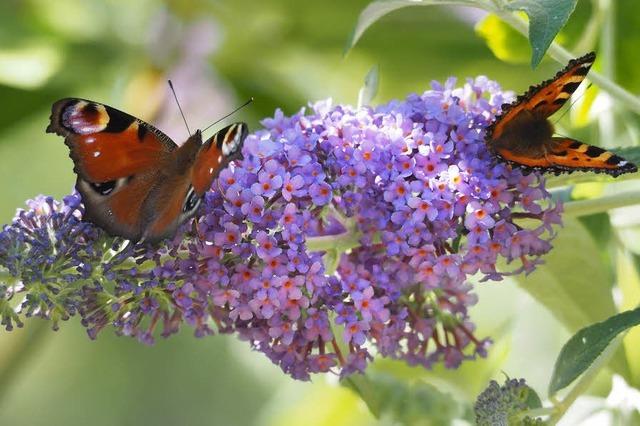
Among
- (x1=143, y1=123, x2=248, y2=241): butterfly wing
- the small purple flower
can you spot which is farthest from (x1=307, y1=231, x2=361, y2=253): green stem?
(x1=143, y1=123, x2=248, y2=241): butterfly wing

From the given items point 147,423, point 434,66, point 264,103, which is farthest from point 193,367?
point 434,66

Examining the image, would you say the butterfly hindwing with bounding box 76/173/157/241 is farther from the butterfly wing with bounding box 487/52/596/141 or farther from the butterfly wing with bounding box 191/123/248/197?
the butterfly wing with bounding box 487/52/596/141

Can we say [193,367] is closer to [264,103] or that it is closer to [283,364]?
[264,103]

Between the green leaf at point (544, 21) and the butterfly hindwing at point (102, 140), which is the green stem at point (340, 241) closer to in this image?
the butterfly hindwing at point (102, 140)

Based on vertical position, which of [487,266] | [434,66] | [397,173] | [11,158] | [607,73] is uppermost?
[11,158]

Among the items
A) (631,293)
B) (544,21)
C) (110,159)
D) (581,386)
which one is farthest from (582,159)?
(110,159)
